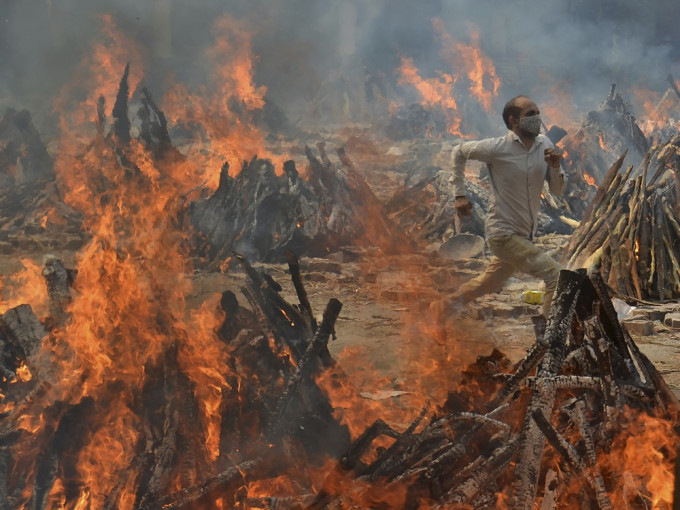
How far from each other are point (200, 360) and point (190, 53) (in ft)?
52.8

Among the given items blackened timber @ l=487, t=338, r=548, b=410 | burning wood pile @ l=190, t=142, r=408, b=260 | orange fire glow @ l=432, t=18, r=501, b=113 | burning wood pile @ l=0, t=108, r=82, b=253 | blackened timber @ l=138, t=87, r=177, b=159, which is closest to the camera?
blackened timber @ l=487, t=338, r=548, b=410

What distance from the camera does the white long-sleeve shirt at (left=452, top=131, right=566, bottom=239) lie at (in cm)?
406

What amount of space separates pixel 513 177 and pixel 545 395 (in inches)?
91.1

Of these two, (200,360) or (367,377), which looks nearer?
(200,360)

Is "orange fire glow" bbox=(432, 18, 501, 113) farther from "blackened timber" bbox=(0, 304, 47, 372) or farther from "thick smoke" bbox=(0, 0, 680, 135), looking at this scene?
"blackened timber" bbox=(0, 304, 47, 372)

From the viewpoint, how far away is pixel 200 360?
3.21 meters

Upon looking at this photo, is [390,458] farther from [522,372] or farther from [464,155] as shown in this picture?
[464,155]

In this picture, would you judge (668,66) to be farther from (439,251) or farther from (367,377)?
(367,377)

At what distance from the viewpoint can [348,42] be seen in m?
19.0

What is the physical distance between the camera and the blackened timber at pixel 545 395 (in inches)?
79.4

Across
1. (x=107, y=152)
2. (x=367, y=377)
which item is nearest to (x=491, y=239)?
(x=367, y=377)

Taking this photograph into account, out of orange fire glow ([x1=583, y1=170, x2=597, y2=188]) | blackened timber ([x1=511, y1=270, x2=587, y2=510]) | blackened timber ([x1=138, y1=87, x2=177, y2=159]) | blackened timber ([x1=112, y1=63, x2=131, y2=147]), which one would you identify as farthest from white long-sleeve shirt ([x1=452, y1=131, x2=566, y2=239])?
orange fire glow ([x1=583, y1=170, x2=597, y2=188])

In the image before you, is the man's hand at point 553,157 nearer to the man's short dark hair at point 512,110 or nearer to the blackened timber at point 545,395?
the man's short dark hair at point 512,110

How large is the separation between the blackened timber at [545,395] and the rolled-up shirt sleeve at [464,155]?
1850 mm
